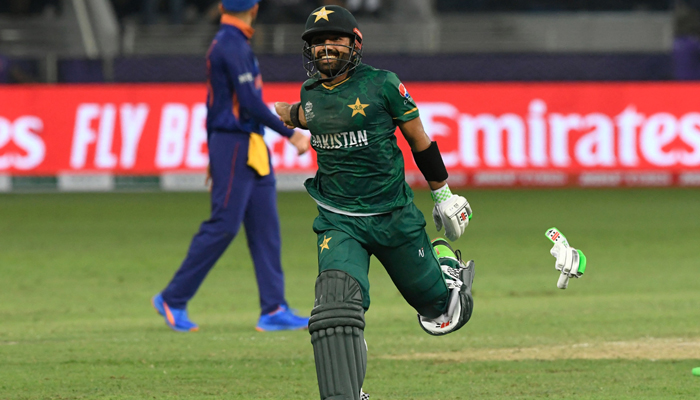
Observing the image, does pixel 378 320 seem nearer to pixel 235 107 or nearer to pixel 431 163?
pixel 235 107

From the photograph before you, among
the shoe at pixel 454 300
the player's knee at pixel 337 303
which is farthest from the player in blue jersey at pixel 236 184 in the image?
the player's knee at pixel 337 303

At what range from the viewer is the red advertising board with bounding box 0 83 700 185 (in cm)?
1777

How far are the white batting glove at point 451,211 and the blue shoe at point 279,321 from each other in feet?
8.67

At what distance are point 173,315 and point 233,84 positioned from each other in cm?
172

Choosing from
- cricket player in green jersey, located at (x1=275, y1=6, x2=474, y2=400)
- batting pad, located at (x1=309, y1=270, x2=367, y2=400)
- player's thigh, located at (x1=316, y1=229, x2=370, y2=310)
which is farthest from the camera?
cricket player in green jersey, located at (x1=275, y1=6, x2=474, y2=400)

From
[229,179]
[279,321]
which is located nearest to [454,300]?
[279,321]

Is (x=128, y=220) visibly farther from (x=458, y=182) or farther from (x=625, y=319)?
(x=625, y=319)

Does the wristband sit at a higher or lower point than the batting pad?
higher

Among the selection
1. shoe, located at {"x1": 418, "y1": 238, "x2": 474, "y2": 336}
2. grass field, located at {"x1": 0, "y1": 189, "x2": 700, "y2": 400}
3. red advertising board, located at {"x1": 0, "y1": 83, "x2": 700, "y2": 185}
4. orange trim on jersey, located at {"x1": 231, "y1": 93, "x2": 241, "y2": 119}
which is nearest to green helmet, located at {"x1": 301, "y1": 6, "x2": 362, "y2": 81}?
shoe, located at {"x1": 418, "y1": 238, "x2": 474, "y2": 336}

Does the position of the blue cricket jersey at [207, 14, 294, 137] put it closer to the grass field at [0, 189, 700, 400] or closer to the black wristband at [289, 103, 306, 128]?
the grass field at [0, 189, 700, 400]

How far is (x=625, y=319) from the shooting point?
8.12 meters

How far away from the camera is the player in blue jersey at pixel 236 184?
766 centimetres

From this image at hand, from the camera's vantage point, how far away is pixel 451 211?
211 inches

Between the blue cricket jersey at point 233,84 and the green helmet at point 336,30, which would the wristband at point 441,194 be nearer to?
the green helmet at point 336,30
